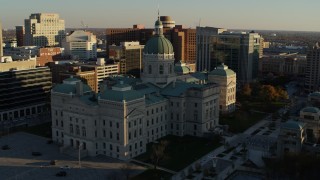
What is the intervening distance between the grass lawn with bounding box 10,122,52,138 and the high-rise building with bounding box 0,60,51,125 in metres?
9.23

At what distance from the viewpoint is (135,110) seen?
9250 centimetres

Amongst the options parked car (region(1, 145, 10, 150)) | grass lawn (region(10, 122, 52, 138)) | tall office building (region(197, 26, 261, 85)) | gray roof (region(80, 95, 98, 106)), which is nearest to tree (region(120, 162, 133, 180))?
gray roof (region(80, 95, 98, 106))

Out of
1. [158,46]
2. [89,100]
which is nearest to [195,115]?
[158,46]

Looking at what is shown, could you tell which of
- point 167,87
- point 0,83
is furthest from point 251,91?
point 0,83

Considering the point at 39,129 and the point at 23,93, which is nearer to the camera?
the point at 39,129

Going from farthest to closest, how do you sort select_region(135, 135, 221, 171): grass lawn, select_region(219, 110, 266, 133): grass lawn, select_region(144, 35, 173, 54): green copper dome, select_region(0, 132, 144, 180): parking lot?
select_region(219, 110, 266, 133): grass lawn < select_region(144, 35, 173, 54): green copper dome < select_region(135, 135, 221, 171): grass lawn < select_region(0, 132, 144, 180): parking lot

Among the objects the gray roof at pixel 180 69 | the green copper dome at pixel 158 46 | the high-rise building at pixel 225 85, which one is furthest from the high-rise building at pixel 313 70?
the green copper dome at pixel 158 46

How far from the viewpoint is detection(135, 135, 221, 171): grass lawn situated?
87.6 metres

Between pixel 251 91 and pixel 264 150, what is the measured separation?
72387 millimetres

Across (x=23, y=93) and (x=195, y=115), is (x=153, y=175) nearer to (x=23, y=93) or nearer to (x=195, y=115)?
(x=195, y=115)

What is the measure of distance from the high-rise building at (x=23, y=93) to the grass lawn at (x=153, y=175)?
197ft

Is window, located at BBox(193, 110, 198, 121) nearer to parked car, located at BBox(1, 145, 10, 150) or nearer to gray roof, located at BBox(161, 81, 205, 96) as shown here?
gray roof, located at BBox(161, 81, 205, 96)

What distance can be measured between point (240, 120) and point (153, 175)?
52.0 m

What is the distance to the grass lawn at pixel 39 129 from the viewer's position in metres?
111
